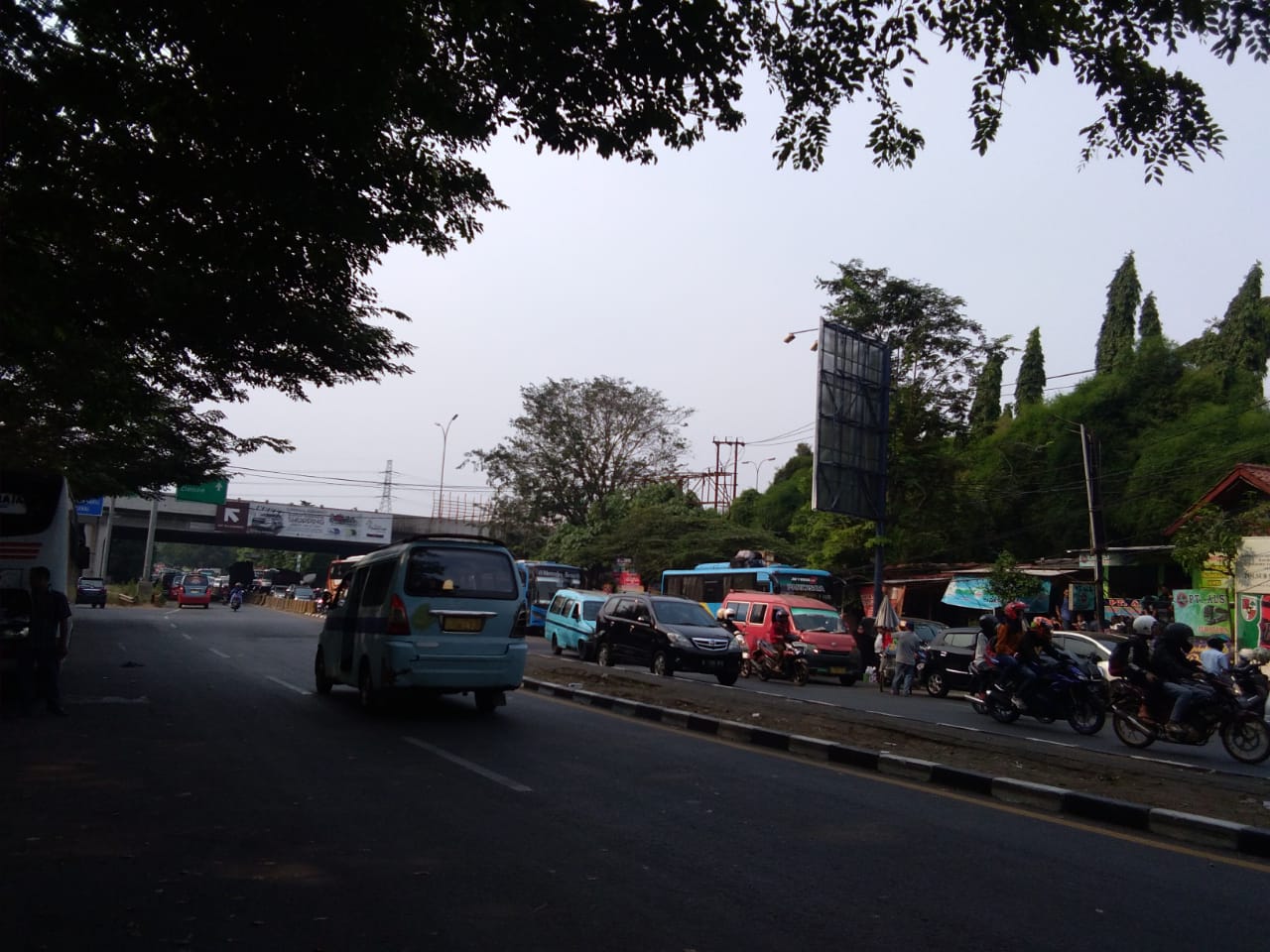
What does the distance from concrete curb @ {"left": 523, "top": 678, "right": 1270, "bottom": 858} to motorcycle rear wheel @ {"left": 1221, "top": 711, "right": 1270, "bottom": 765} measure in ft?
14.9

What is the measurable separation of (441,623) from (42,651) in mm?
4288

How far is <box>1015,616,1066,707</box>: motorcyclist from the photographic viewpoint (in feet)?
46.8

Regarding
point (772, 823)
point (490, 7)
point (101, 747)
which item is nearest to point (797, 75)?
point (490, 7)

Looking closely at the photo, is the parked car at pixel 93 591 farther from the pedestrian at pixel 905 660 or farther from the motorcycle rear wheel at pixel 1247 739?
the motorcycle rear wheel at pixel 1247 739

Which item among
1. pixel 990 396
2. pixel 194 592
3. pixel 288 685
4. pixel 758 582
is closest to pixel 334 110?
pixel 288 685

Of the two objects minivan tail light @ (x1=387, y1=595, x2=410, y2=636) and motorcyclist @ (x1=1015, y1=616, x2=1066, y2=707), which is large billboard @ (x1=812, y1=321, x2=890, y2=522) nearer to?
motorcyclist @ (x1=1015, y1=616, x2=1066, y2=707)

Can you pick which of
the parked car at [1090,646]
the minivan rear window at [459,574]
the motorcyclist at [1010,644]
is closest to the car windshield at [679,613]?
the parked car at [1090,646]

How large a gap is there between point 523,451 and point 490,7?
1847 inches

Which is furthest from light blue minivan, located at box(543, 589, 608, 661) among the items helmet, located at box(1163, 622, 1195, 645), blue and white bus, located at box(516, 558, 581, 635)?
helmet, located at box(1163, 622, 1195, 645)

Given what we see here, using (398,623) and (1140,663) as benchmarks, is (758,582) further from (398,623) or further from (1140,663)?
(398,623)

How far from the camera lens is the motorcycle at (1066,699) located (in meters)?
13.9

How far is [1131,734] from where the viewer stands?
1232cm

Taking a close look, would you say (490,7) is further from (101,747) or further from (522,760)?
(101,747)

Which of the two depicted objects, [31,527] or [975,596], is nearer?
[31,527]
